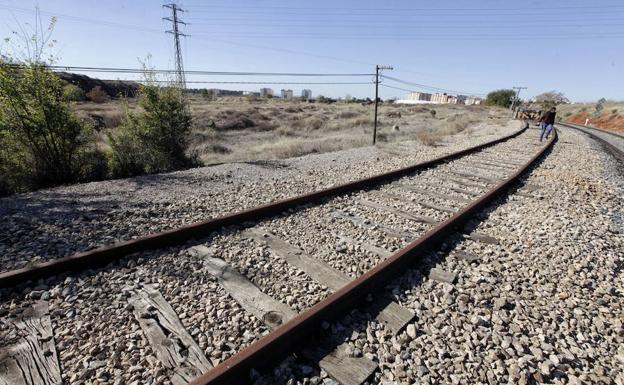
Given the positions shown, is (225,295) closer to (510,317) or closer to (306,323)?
(306,323)

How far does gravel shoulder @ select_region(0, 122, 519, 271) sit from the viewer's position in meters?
3.83

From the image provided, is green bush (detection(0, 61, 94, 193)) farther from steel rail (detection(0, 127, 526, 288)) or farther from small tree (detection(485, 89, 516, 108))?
small tree (detection(485, 89, 516, 108))

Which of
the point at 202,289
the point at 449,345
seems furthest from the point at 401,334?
the point at 202,289

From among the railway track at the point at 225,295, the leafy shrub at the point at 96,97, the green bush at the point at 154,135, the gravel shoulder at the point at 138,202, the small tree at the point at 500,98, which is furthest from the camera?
the small tree at the point at 500,98

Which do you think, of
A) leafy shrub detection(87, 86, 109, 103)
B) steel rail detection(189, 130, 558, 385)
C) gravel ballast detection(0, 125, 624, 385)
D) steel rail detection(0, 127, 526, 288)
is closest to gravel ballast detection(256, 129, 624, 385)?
gravel ballast detection(0, 125, 624, 385)

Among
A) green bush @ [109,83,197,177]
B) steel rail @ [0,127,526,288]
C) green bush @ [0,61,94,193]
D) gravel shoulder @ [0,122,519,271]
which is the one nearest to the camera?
steel rail @ [0,127,526,288]

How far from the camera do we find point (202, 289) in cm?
302

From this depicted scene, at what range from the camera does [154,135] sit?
1028cm

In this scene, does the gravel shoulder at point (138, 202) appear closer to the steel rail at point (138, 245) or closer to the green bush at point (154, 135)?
the steel rail at point (138, 245)

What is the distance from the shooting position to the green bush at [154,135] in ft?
30.9

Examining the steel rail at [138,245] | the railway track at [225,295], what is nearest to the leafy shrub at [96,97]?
the steel rail at [138,245]

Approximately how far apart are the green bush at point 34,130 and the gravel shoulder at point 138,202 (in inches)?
81.7

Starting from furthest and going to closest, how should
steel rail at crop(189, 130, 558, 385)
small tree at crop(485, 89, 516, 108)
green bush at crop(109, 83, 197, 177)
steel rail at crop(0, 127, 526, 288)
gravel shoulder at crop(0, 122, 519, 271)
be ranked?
1. small tree at crop(485, 89, 516, 108)
2. green bush at crop(109, 83, 197, 177)
3. gravel shoulder at crop(0, 122, 519, 271)
4. steel rail at crop(0, 127, 526, 288)
5. steel rail at crop(189, 130, 558, 385)

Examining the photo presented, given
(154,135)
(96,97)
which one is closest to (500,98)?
(96,97)
